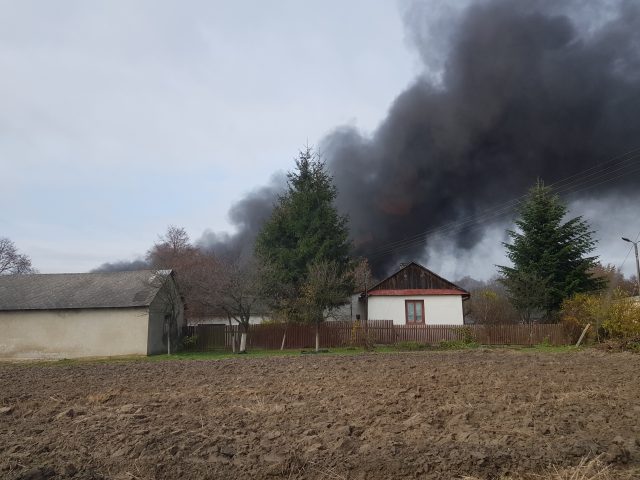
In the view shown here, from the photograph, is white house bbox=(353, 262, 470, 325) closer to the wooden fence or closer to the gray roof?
the wooden fence

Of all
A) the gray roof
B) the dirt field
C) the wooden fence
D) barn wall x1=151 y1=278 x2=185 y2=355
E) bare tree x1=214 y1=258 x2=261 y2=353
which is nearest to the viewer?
the dirt field

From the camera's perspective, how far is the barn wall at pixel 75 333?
2664 centimetres

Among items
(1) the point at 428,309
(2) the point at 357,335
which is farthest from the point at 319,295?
(1) the point at 428,309

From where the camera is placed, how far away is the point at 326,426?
765cm

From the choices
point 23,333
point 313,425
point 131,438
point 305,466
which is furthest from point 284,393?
point 23,333

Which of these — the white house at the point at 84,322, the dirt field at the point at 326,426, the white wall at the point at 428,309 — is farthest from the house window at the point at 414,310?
the dirt field at the point at 326,426

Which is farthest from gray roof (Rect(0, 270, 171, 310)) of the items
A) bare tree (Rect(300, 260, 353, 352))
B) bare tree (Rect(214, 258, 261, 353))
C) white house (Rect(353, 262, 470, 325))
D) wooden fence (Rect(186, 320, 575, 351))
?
white house (Rect(353, 262, 470, 325))

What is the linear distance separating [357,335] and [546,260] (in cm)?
1250

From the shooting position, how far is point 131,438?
23.9 ft

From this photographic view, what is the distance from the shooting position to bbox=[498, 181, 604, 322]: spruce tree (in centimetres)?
3092

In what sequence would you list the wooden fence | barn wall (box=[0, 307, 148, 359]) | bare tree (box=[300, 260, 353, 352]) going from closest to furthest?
barn wall (box=[0, 307, 148, 359]) < the wooden fence < bare tree (box=[300, 260, 353, 352])

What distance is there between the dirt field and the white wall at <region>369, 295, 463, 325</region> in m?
20.9

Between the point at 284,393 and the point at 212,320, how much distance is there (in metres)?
34.7

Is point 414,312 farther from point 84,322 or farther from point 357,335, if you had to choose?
point 84,322
